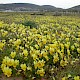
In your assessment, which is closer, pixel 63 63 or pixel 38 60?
pixel 38 60

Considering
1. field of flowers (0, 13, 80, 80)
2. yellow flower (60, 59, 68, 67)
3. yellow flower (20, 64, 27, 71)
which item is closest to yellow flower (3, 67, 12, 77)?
field of flowers (0, 13, 80, 80)

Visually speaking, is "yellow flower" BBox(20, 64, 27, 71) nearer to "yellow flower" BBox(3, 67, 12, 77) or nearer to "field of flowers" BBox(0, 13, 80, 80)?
"field of flowers" BBox(0, 13, 80, 80)

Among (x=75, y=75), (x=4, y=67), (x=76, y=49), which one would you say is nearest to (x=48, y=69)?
(x=75, y=75)

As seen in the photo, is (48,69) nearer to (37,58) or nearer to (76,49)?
(37,58)

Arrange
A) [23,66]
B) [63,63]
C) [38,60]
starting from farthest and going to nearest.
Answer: [63,63], [38,60], [23,66]

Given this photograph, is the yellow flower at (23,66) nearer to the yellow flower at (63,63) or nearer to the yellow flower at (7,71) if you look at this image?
the yellow flower at (7,71)

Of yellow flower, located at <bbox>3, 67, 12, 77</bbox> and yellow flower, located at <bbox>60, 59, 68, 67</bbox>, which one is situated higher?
yellow flower, located at <bbox>3, 67, 12, 77</bbox>

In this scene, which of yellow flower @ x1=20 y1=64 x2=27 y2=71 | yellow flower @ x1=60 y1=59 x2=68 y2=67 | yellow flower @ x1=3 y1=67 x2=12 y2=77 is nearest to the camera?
yellow flower @ x1=3 y1=67 x2=12 y2=77

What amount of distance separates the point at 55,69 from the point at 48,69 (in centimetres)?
30

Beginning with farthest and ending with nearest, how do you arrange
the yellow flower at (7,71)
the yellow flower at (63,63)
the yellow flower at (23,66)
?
the yellow flower at (63,63) → the yellow flower at (23,66) → the yellow flower at (7,71)

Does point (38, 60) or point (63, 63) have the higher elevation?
point (38, 60)

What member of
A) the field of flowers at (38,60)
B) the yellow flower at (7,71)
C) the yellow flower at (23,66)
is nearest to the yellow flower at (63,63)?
the field of flowers at (38,60)

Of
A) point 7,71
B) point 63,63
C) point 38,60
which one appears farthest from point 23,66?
point 63,63

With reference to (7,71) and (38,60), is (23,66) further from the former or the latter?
(38,60)
